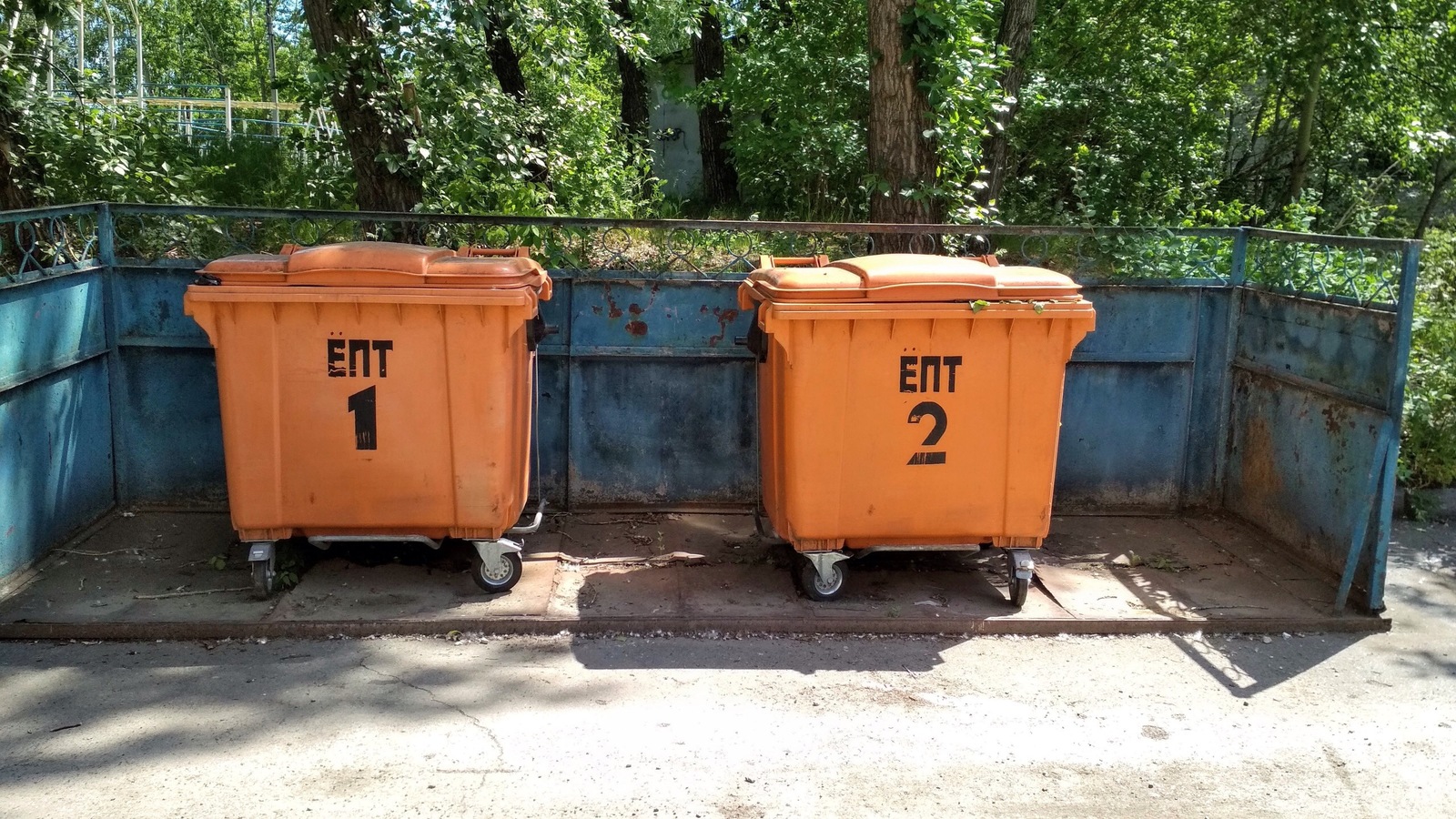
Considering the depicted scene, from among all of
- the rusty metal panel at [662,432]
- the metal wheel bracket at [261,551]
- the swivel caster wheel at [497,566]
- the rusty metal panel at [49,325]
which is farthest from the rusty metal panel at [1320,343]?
A: the rusty metal panel at [49,325]

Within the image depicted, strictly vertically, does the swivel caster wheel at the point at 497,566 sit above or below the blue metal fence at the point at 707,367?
below

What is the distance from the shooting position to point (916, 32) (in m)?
6.30

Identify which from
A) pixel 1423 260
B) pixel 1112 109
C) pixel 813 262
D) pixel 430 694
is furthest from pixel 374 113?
pixel 1423 260

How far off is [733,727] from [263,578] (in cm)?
→ 218

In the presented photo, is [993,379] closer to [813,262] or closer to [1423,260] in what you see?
[813,262]

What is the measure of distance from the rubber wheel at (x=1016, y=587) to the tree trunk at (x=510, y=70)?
383 centimetres

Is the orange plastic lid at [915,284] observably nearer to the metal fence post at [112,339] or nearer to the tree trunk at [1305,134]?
the metal fence post at [112,339]

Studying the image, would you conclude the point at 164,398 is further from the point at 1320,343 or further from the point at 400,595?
the point at 1320,343

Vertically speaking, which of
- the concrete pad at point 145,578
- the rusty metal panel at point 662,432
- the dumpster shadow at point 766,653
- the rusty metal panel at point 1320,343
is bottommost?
the dumpster shadow at point 766,653

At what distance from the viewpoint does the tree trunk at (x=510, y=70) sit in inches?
283

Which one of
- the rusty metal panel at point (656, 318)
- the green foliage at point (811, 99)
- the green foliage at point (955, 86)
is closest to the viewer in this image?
the rusty metal panel at point (656, 318)

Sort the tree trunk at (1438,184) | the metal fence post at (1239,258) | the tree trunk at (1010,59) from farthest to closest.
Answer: the tree trunk at (1438,184), the tree trunk at (1010,59), the metal fence post at (1239,258)

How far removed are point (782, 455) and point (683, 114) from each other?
1529 centimetres

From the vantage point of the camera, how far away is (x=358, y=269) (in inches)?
183
